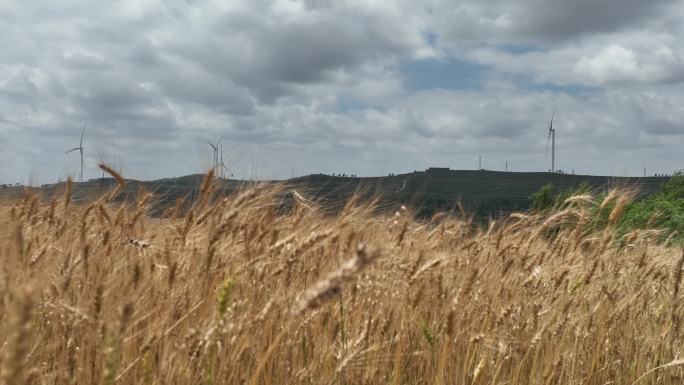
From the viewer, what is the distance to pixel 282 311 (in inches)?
122

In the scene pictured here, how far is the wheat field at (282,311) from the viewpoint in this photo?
2113 mm

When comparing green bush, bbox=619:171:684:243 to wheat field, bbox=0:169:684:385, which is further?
green bush, bbox=619:171:684:243

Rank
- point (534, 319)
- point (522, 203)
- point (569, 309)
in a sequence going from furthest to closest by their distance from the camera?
point (522, 203)
point (569, 309)
point (534, 319)

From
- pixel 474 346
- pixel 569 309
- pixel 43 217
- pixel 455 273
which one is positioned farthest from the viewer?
pixel 43 217

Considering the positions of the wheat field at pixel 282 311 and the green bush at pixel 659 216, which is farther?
the green bush at pixel 659 216

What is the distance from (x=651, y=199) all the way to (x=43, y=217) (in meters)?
15.8

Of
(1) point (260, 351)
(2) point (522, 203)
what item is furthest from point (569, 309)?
(2) point (522, 203)

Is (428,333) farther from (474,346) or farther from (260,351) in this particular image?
(260,351)

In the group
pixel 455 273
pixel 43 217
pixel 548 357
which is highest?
pixel 43 217

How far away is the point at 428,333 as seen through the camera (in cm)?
303

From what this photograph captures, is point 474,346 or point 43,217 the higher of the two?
point 43,217

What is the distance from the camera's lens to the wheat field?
211 cm

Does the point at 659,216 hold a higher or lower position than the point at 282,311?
higher

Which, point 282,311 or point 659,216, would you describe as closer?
point 282,311
